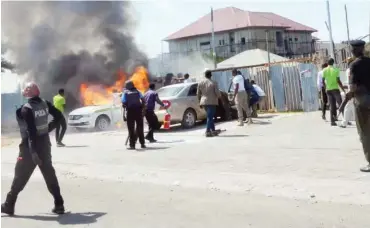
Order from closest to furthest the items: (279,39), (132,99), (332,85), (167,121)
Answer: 1. (132,99)
2. (332,85)
3. (167,121)
4. (279,39)

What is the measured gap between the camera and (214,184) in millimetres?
7559

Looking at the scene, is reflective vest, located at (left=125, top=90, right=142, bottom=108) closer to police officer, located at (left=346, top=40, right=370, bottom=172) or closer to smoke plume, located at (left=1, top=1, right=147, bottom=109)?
police officer, located at (left=346, top=40, right=370, bottom=172)

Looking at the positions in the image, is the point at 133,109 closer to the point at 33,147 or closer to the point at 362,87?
the point at 33,147

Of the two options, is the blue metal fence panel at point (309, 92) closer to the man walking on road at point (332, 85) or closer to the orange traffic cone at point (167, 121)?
the orange traffic cone at point (167, 121)

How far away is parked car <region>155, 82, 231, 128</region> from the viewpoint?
16.0 meters

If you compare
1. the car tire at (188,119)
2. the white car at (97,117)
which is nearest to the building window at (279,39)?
the white car at (97,117)

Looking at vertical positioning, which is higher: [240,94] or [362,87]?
[240,94]

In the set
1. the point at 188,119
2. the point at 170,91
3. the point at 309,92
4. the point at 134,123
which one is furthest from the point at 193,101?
the point at 134,123

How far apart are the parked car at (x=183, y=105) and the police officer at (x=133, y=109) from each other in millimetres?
3784

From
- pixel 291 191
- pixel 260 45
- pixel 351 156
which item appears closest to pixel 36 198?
pixel 291 191

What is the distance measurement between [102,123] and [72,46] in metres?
15.8

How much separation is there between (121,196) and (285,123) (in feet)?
28.5

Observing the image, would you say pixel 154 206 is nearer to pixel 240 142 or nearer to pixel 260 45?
pixel 240 142

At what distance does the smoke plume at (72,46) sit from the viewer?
31.3 metres
